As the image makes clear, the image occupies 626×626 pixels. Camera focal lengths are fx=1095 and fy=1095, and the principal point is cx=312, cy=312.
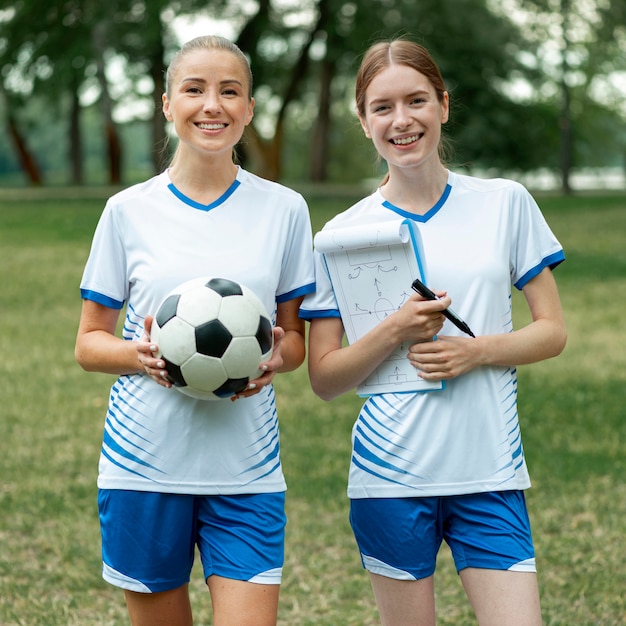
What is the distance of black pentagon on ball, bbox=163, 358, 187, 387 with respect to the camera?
286 centimetres

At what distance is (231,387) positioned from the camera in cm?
290

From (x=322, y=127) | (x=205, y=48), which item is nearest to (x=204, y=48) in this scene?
(x=205, y=48)

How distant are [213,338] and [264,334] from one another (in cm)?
14

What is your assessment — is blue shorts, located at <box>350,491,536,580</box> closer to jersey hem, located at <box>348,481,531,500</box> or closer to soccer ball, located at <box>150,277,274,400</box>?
jersey hem, located at <box>348,481,531,500</box>

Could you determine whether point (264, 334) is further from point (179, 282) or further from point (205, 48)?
point (205, 48)

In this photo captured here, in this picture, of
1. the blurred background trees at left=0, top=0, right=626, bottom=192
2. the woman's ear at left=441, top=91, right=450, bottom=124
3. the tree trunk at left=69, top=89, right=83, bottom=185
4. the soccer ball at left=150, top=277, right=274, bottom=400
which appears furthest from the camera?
the tree trunk at left=69, top=89, right=83, bottom=185

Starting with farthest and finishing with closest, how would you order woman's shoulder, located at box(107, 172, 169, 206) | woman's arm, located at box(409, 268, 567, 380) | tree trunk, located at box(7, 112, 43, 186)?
tree trunk, located at box(7, 112, 43, 186) < woman's shoulder, located at box(107, 172, 169, 206) < woman's arm, located at box(409, 268, 567, 380)

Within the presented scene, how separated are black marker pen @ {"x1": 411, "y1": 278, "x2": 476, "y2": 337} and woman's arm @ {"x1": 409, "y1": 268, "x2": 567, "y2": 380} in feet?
0.13

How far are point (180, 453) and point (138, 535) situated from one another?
0.26 metres

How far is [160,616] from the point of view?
3121 mm

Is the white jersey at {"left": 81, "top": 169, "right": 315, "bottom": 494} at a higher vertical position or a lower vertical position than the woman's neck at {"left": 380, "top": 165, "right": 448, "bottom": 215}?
lower

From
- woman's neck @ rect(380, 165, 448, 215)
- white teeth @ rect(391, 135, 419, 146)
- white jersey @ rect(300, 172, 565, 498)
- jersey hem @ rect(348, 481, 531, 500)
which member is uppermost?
white teeth @ rect(391, 135, 419, 146)

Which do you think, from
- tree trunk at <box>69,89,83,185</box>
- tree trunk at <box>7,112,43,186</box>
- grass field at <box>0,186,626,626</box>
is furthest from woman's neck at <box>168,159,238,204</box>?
tree trunk at <box>7,112,43,186</box>

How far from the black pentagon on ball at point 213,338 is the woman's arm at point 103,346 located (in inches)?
8.1
